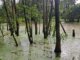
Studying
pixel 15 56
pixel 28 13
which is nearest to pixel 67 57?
pixel 15 56

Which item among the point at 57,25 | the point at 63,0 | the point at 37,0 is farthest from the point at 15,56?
the point at 37,0

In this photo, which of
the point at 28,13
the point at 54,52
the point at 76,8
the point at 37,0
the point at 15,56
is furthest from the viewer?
the point at 76,8

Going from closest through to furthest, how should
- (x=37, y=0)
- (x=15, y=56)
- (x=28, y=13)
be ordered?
1. (x=15, y=56)
2. (x=28, y=13)
3. (x=37, y=0)

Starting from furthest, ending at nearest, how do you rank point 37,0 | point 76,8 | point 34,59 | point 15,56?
point 76,8 < point 37,0 < point 15,56 < point 34,59

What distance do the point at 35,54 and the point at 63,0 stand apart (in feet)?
30.9

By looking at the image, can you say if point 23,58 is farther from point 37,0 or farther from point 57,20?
point 37,0

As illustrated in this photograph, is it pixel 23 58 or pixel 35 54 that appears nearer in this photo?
pixel 23 58

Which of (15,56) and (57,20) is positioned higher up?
(57,20)

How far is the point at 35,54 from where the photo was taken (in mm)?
15305

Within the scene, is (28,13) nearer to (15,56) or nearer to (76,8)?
(15,56)

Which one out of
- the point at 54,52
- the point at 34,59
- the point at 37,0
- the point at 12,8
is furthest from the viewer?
the point at 37,0

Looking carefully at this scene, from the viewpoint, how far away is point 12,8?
2766cm

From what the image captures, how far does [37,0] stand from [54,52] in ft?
50.5

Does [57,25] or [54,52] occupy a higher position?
[57,25]
